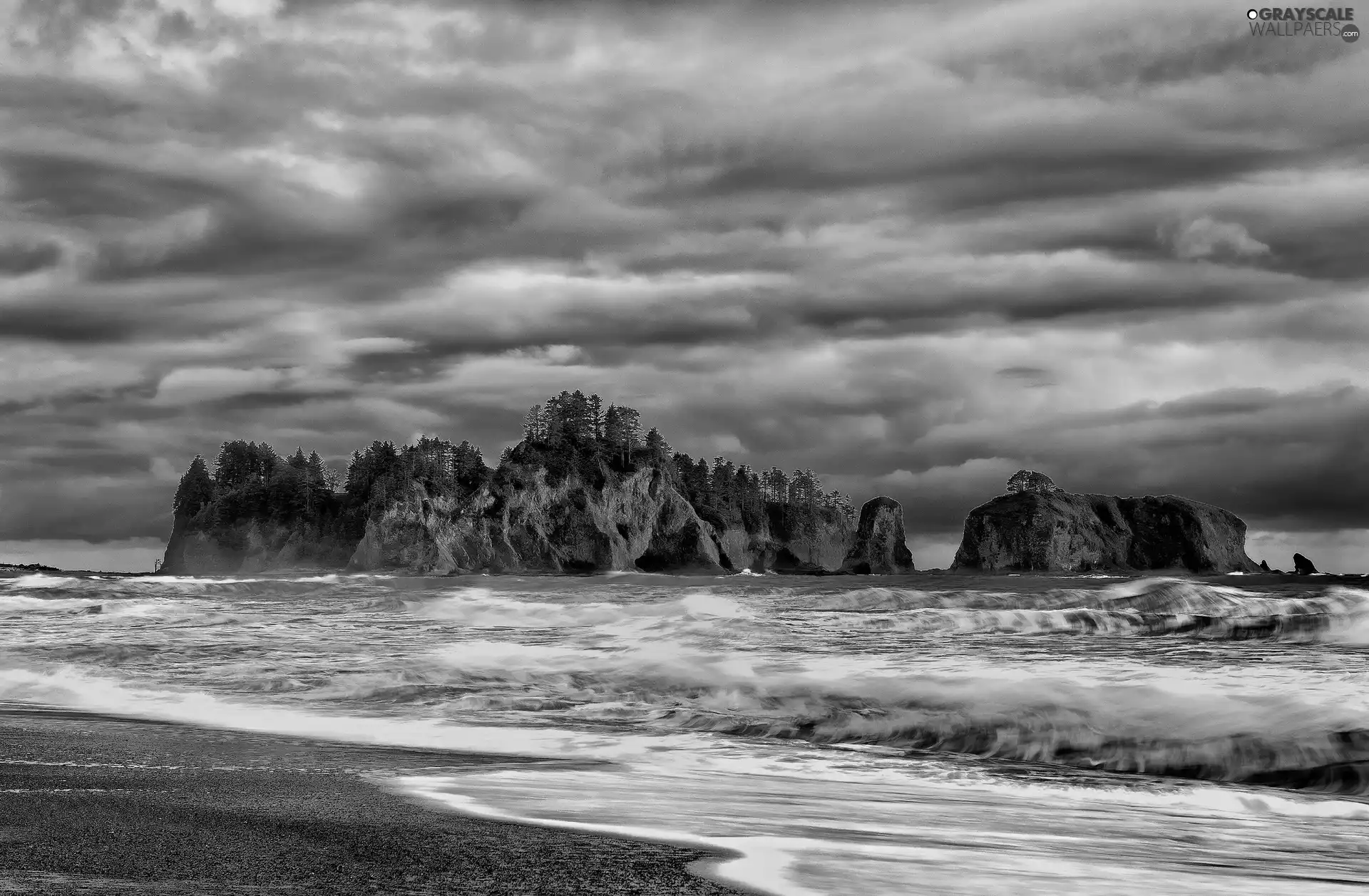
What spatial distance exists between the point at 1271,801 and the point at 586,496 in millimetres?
129615

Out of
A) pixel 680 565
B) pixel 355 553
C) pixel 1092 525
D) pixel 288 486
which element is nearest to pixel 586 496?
pixel 680 565

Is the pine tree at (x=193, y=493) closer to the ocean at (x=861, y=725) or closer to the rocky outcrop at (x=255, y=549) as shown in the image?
the rocky outcrop at (x=255, y=549)

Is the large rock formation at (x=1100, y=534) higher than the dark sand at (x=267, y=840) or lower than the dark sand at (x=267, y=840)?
higher

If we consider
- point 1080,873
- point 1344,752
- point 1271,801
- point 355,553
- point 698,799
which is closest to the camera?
point 1080,873

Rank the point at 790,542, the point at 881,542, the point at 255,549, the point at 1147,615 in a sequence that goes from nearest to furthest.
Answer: the point at 1147,615 < the point at 255,549 < the point at 881,542 < the point at 790,542

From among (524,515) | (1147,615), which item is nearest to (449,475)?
(524,515)

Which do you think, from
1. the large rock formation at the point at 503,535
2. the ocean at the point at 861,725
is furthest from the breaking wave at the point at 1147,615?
the large rock formation at the point at 503,535

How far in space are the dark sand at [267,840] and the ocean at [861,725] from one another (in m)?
0.40

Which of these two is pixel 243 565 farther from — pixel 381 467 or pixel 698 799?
pixel 698 799

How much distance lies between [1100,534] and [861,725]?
158m

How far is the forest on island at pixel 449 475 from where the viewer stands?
136 metres

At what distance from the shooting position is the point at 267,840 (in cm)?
480

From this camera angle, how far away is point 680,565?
13825 cm

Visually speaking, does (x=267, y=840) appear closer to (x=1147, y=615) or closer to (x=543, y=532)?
(x=1147, y=615)
